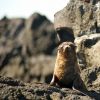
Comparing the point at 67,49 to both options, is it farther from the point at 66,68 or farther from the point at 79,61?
the point at 79,61

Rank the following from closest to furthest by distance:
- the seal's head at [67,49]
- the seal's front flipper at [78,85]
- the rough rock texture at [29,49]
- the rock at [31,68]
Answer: the seal's front flipper at [78,85] → the seal's head at [67,49] → the rock at [31,68] → the rough rock texture at [29,49]

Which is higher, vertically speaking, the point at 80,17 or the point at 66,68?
the point at 80,17

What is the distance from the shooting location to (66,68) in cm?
800

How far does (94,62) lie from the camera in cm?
921

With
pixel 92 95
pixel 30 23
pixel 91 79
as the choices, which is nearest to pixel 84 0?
pixel 91 79

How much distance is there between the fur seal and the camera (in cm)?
785

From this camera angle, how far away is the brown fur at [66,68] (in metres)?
7.85

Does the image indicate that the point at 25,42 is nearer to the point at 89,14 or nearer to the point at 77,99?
the point at 89,14

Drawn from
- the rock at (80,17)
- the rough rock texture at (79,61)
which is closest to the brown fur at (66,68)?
the rough rock texture at (79,61)

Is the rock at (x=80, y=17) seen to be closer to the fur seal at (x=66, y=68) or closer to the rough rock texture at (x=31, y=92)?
the fur seal at (x=66, y=68)

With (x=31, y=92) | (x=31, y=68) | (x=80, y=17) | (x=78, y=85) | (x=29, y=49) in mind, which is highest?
(x=80, y=17)

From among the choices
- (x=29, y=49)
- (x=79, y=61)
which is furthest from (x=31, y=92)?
(x=29, y=49)

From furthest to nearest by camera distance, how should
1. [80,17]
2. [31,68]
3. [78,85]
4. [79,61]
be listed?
[31,68]
[80,17]
[79,61]
[78,85]

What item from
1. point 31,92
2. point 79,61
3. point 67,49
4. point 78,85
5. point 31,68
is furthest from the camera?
point 31,68
